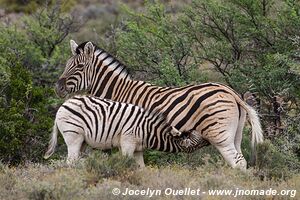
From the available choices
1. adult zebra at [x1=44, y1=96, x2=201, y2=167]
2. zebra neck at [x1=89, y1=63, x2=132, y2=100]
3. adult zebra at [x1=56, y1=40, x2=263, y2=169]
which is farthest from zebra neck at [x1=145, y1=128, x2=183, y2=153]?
zebra neck at [x1=89, y1=63, x2=132, y2=100]

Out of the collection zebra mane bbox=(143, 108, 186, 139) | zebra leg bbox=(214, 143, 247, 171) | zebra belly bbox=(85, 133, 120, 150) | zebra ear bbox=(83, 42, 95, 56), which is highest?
zebra ear bbox=(83, 42, 95, 56)

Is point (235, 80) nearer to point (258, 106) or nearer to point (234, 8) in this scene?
point (258, 106)

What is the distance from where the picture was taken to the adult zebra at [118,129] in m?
10.1

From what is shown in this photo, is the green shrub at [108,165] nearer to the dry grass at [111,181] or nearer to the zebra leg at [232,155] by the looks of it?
the dry grass at [111,181]

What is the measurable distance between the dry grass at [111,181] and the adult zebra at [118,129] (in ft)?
2.20

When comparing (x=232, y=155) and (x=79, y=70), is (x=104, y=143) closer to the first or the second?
(x=79, y=70)

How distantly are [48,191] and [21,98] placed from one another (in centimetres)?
562

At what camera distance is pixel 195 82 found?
1369 cm

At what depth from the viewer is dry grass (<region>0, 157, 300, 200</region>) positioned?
766 centimetres

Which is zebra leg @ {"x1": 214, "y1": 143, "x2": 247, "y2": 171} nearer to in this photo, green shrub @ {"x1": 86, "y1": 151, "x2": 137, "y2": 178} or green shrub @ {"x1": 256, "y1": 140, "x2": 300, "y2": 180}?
green shrub @ {"x1": 256, "y1": 140, "x2": 300, "y2": 180}

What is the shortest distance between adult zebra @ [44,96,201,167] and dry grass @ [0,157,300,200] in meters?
0.67

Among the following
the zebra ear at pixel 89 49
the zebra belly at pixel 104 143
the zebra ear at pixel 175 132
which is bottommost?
the zebra belly at pixel 104 143

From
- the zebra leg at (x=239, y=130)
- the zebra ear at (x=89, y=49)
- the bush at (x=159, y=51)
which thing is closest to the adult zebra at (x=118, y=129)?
the zebra leg at (x=239, y=130)

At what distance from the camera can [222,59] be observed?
1413cm
